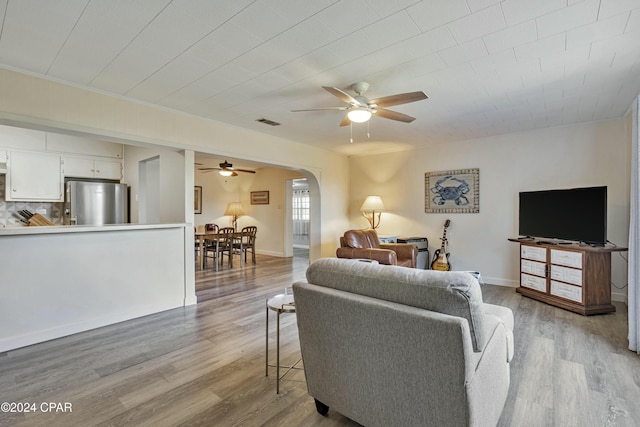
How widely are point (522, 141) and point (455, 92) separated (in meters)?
2.34

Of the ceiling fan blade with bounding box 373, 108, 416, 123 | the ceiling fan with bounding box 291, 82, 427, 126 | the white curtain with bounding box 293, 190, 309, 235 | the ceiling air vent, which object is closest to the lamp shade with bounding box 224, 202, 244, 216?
the white curtain with bounding box 293, 190, 309, 235

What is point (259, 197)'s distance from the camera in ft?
27.8

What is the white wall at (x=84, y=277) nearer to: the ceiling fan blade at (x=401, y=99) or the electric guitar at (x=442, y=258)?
the ceiling fan blade at (x=401, y=99)

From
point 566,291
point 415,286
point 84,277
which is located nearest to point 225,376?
point 415,286

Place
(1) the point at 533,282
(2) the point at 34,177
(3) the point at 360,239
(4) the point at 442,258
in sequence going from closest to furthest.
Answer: (1) the point at 533,282 < (2) the point at 34,177 < (3) the point at 360,239 < (4) the point at 442,258

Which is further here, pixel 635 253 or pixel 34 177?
pixel 34 177

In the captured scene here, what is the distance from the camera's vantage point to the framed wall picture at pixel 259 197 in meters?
8.27

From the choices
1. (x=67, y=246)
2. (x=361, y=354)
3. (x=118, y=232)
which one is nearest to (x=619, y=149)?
(x=361, y=354)

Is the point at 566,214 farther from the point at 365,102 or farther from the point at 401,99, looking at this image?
the point at 365,102

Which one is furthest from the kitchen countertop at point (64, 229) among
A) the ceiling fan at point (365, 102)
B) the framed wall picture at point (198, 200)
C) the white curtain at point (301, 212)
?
the white curtain at point (301, 212)

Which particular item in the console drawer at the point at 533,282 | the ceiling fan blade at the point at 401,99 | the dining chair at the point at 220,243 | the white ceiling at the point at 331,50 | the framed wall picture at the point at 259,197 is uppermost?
the white ceiling at the point at 331,50

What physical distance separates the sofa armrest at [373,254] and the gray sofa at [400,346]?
7.56 feet

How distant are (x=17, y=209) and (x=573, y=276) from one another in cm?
786

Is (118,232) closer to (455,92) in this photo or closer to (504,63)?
(455,92)
